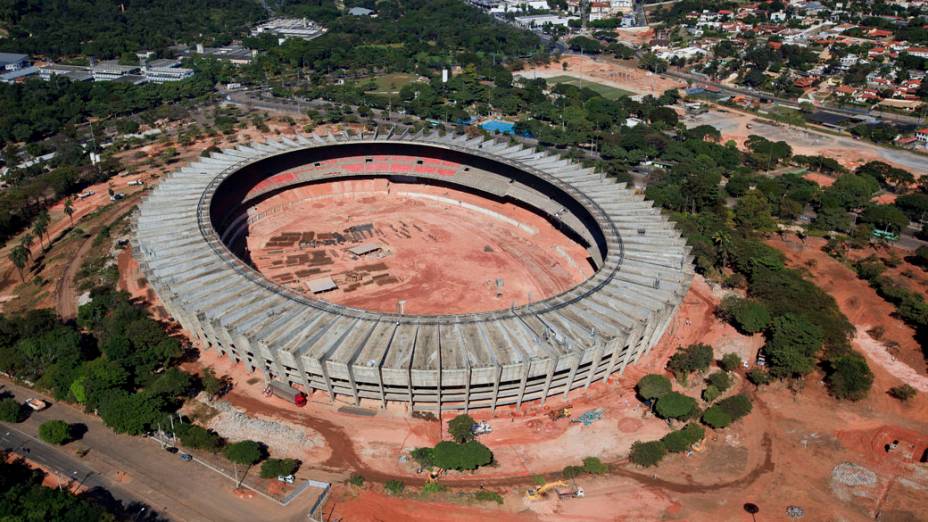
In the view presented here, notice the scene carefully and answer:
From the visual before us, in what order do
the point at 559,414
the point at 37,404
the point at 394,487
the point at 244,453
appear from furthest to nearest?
the point at 559,414
the point at 37,404
the point at 244,453
the point at 394,487

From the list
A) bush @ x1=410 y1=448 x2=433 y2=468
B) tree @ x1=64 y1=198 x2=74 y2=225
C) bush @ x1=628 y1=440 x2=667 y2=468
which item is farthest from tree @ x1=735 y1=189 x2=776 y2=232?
tree @ x1=64 y1=198 x2=74 y2=225

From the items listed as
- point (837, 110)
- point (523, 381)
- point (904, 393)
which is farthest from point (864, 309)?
point (837, 110)

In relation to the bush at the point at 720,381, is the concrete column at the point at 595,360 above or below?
above

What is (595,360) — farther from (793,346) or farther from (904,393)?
(904,393)

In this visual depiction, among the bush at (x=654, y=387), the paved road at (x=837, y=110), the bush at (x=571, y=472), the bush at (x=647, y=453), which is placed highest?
the paved road at (x=837, y=110)

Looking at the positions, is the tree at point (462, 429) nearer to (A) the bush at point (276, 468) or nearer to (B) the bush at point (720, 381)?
(A) the bush at point (276, 468)

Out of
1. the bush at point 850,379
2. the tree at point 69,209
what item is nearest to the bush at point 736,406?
the bush at point 850,379

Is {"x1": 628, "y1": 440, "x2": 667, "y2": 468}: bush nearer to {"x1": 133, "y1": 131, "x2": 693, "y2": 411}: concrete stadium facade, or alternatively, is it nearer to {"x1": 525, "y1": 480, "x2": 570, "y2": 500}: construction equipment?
{"x1": 525, "y1": 480, "x2": 570, "y2": 500}: construction equipment
